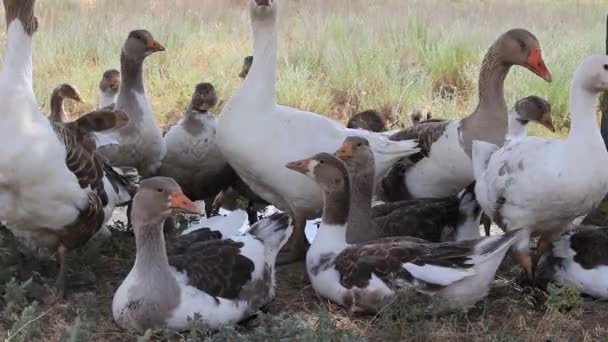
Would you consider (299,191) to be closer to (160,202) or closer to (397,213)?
(397,213)

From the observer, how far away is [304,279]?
5.93 m

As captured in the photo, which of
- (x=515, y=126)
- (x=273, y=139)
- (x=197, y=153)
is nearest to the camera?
(x=273, y=139)

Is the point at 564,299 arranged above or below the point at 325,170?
below

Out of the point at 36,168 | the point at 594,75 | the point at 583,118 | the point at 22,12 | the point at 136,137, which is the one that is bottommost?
the point at 136,137

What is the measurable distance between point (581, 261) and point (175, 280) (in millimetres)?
2304

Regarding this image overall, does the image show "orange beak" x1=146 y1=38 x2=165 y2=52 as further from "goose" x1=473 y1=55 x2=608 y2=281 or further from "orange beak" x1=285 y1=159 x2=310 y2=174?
"goose" x1=473 y1=55 x2=608 y2=281

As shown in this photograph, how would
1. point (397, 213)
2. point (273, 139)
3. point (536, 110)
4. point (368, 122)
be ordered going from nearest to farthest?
point (273, 139) < point (397, 213) < point (536, 110) < point (368, 122)

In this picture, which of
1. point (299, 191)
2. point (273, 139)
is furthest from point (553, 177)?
point (273, 139)

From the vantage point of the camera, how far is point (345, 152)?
19.3 ft

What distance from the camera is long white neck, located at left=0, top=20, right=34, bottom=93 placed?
514cm

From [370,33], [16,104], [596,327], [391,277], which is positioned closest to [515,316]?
[596,327]

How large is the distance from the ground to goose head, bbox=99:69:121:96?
2.80m

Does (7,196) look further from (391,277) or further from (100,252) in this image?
(391,277)

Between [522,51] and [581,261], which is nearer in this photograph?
[581,261]
